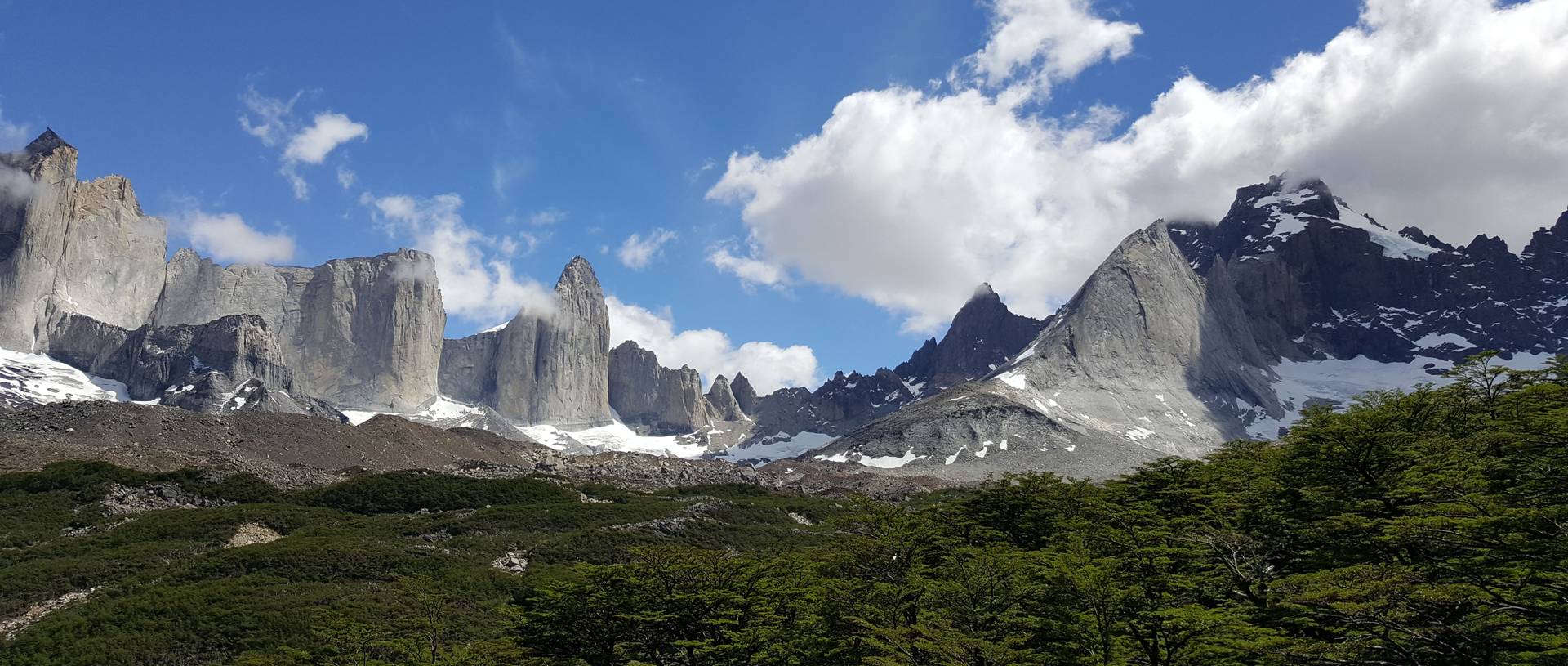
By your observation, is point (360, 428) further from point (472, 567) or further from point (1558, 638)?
point (1558, 638)

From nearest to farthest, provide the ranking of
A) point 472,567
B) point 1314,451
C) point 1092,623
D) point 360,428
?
point 1092,623
point 1314,451
point 472,567
point 360,428

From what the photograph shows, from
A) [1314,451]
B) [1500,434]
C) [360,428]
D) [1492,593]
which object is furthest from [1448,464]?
[360,428]

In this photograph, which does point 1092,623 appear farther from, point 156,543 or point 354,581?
point 156,543

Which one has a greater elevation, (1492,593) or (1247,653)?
(1492,593)

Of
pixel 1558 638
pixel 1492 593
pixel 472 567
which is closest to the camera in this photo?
pixel 1558 638

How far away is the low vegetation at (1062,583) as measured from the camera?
15617mm

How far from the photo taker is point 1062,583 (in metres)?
22.2

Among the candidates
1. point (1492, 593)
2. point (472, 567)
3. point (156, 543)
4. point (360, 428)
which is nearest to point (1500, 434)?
Result: point (1492, 593)

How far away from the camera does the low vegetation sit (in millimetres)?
15617

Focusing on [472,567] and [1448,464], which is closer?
[1448,464]

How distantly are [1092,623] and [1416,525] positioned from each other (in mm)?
6626

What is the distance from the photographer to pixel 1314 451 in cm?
2497

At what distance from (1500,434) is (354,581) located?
46.0 m

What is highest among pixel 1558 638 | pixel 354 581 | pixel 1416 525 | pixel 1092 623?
pixel 1416 525
